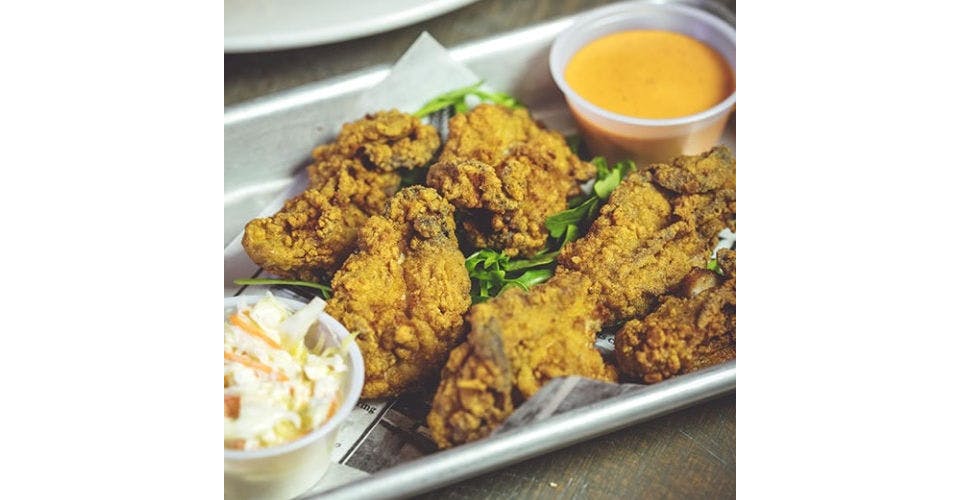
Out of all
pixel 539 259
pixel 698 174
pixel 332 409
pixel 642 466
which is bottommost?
pixel 642 466

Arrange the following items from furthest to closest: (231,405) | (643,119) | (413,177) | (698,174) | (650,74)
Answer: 1. (650,74)
2. (643,119)
3. (413,177)
4. (698,174)
5. (231,405)

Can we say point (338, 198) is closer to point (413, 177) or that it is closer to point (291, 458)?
point (413, 177)

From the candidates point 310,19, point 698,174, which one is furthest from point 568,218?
point 310,19

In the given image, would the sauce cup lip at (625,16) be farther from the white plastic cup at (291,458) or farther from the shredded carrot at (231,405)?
the shredded carrot at (231,405)

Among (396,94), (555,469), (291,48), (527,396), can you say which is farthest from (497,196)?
(291,48)

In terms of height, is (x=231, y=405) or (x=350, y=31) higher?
(x=350, y=31)

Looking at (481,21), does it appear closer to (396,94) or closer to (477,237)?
(396,94)

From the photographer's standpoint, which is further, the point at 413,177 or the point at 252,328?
the point at 413,177
